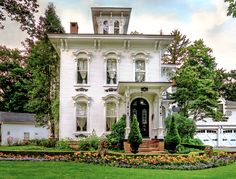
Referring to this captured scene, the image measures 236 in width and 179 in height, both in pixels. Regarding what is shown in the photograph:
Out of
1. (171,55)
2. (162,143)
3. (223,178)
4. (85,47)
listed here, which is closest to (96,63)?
(85,47)

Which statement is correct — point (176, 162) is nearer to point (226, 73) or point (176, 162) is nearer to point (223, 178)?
point (223, 178)

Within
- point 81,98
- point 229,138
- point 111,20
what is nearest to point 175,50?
point 229,138

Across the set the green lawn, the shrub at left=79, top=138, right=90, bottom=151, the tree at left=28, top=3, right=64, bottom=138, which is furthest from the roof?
the green lawn

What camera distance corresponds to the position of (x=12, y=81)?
54000 millimetres

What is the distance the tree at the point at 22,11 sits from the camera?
11508 millimetres

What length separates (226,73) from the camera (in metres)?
59.8

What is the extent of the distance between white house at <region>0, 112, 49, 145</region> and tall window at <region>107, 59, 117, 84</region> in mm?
17544

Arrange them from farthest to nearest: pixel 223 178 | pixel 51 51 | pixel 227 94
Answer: pixel 227 94
pixel 51 51
pixel 223 178

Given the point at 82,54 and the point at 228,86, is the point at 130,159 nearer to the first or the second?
the point at 82,54

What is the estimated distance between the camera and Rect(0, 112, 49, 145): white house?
3804 cm

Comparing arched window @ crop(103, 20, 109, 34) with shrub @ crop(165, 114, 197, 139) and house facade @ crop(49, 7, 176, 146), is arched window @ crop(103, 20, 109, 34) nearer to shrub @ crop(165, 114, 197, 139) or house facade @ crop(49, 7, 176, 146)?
house facade @ crop(49, 7, 176, 146)

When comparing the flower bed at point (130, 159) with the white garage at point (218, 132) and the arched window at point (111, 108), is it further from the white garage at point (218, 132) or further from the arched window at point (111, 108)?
the white garage at point (218, 132)

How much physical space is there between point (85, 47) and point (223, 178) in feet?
52.2

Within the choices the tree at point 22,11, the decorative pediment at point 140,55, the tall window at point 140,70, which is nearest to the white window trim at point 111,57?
the decorative pediment at point 140,55
